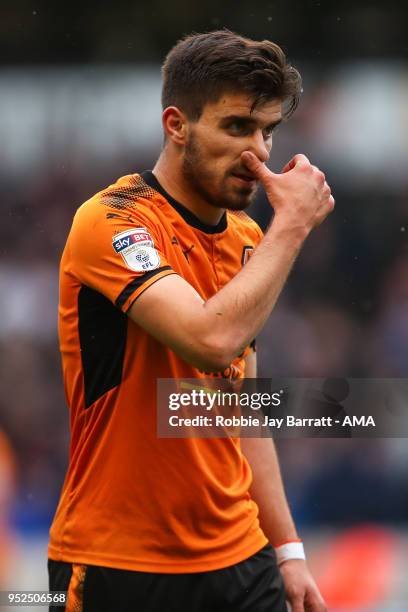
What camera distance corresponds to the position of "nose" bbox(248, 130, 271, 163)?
296 cm

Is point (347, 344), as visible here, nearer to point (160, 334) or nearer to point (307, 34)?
point (307, 34)

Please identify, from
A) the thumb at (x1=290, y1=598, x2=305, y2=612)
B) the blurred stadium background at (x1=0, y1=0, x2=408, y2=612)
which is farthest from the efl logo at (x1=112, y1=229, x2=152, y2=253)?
the blurred stadium background at (x1=0, y1=0, x2=408, y2=612)

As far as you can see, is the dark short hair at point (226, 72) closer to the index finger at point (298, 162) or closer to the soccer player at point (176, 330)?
the soccer player at point (176, 330)

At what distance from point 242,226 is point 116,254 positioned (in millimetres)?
677

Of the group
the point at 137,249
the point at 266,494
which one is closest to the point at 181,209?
the point at 137,249

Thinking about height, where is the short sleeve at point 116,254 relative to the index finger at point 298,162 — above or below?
below

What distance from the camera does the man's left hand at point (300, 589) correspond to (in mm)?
3242

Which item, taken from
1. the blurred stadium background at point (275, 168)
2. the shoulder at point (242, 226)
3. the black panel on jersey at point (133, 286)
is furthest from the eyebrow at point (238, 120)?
the blurred stadium background at point (275, 168)

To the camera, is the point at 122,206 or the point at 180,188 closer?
the point at 122,206

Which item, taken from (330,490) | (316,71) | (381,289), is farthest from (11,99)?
(330,490)

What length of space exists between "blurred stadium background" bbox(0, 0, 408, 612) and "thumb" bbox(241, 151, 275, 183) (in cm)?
488

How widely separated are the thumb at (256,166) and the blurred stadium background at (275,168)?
4884 mm

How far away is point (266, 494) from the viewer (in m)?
3.31

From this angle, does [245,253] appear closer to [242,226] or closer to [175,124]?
[242,226]
